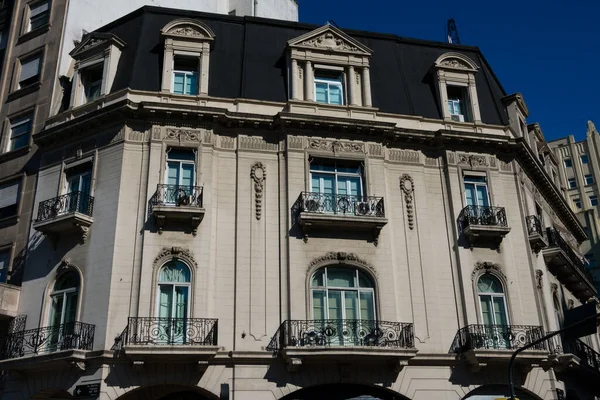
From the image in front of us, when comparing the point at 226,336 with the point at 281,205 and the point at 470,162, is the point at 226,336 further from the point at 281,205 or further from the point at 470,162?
the point at 470,162

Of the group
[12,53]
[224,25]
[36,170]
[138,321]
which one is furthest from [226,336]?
[12,53]

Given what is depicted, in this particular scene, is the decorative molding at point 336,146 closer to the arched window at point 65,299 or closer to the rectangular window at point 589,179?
the arched window at point 65,299

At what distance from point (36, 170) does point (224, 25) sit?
990 centimetres

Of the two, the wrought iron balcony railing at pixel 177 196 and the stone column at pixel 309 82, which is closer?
the wrought iron balcony railing at pixel 177 196

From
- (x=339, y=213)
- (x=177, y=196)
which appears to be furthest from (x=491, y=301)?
(x=177, y=196)

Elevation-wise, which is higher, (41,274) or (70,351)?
(41,274)

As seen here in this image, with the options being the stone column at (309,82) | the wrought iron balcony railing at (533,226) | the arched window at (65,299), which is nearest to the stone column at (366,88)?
the stone column at (309,82)

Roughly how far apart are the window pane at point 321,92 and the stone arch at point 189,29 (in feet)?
15.6

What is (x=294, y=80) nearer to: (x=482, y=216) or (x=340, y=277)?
(x=340, y=277)

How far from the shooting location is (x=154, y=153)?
75.9ft

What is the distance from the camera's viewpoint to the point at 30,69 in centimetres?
2852

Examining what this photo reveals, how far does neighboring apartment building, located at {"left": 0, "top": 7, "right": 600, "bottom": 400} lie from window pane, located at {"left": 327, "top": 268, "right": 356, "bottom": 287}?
8 cm

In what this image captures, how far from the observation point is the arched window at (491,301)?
23.2 m

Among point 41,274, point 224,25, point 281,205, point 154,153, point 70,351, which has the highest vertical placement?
point 224,25
